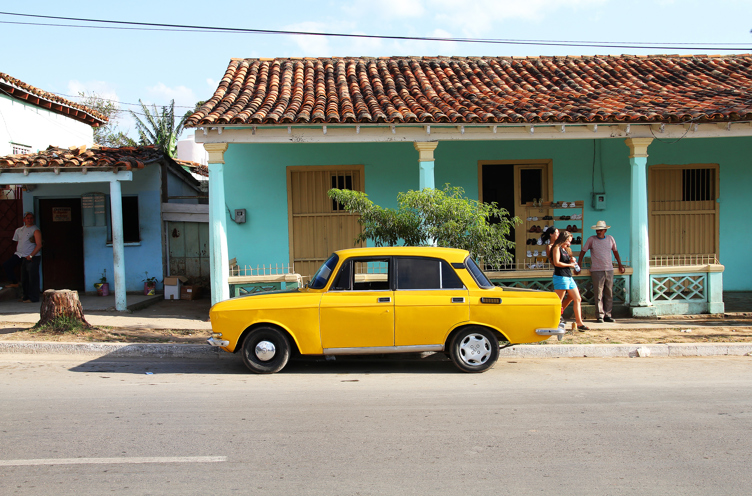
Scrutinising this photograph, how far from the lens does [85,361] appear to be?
24.1 feet

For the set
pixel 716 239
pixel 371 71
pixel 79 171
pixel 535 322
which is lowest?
pixel 535 322

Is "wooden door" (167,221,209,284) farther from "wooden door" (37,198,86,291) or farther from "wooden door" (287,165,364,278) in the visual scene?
"wooden door" (287,165,364,278)

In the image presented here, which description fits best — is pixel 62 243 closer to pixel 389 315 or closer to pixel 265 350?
pixel 265 350

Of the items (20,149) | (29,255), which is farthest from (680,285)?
(20,149)

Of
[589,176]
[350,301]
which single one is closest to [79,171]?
[350,301]

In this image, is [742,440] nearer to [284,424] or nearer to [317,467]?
[317,467]

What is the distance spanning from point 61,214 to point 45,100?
3.39 meters

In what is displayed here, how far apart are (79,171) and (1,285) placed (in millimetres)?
3731

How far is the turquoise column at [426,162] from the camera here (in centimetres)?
977

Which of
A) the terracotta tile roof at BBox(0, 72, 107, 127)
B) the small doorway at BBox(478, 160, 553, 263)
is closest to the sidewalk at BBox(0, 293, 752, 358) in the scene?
the small doorway at BBox(478, 160, 553, 263)

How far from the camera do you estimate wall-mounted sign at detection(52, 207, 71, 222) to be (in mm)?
12648

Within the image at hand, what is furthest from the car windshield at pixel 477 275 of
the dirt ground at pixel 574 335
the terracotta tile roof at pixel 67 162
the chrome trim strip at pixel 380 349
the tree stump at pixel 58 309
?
the terracotta tile roof at pixel 67 162

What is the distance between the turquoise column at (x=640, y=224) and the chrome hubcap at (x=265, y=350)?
670 cm

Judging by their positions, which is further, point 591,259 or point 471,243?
point 591,259
